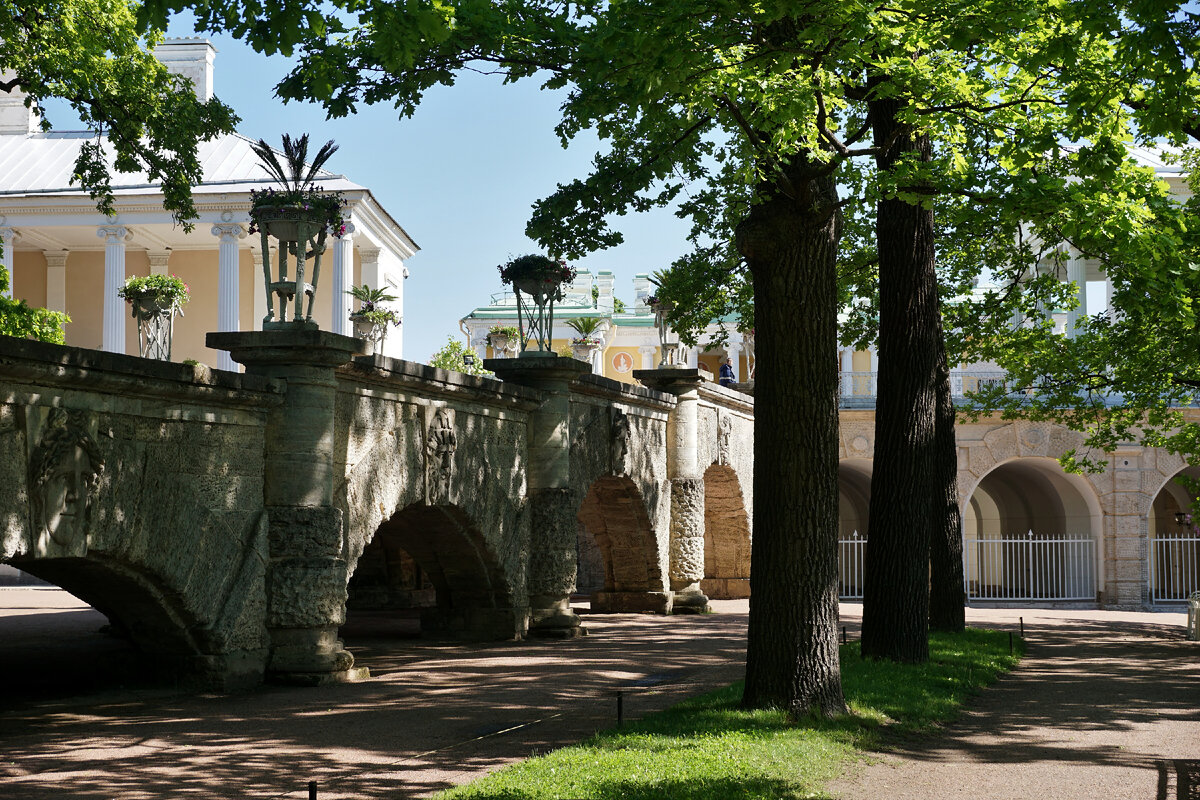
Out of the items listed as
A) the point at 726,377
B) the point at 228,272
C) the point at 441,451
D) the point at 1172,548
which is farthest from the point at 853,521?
the point at 441,451

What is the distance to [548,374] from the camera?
15.7m

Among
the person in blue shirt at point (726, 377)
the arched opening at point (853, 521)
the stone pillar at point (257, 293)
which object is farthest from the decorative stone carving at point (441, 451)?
the stone pillar at point (257, 293)

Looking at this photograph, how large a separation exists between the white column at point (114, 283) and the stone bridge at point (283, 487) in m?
19.6

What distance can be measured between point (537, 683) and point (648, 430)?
919 centimetres

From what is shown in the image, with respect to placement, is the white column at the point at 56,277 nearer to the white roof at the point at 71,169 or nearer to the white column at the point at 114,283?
the white roof at the point at 71,169

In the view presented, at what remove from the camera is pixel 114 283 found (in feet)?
108

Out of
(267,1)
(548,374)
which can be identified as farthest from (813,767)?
(548,374)

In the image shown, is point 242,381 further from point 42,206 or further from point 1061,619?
point 42,206

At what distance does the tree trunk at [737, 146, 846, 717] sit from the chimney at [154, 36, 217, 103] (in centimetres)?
3177

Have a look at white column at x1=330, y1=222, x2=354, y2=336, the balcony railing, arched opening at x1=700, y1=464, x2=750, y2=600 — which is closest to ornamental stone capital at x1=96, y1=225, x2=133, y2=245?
white column at x1=330, y1=222, x2=354, y2=336

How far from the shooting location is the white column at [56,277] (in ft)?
117

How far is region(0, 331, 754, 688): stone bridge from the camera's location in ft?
27.5

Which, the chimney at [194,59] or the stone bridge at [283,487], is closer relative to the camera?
the stone bridge at [283,487]

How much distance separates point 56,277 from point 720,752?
109 feet
